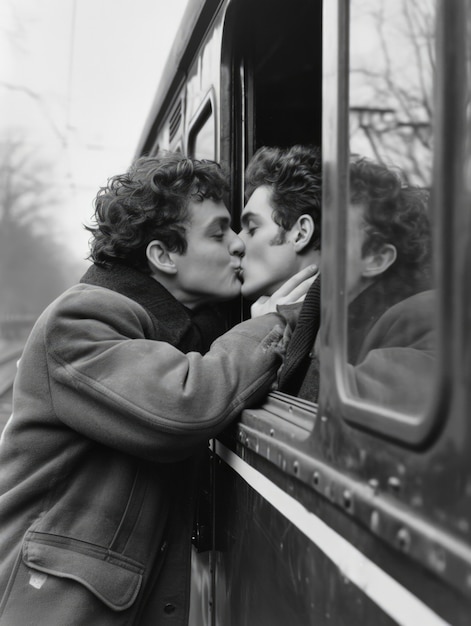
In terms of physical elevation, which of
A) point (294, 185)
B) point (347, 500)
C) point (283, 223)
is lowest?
point (347, 500)

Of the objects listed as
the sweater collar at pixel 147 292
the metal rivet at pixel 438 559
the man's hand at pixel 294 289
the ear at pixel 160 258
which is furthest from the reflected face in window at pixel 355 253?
the ear at pixel 160 258

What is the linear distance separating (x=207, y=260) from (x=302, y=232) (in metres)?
0.27

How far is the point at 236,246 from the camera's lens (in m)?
2.02

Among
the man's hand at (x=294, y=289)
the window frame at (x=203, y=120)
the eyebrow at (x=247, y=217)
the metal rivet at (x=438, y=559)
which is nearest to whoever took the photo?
the metal rivet at (x=438, y=559)

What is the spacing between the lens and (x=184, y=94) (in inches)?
122

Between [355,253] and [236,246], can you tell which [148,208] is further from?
[355,253]

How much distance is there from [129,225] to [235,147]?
0.54 m

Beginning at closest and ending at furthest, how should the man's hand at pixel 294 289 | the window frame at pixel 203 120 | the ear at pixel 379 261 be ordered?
the ear at pixel 379 261 → the man's hand at pixel 294 289 → the window frame at pixel 203 120

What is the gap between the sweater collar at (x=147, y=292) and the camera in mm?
1861

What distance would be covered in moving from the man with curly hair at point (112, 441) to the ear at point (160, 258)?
0.14ft

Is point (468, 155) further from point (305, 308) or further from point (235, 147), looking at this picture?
point (235, 147)

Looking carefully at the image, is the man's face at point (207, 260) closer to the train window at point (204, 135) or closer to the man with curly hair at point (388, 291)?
the train window at point (204, 135)

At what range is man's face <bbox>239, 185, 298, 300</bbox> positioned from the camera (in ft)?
6.43

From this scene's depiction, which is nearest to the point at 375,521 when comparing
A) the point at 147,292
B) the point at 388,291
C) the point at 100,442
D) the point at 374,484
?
the point at 374,484
